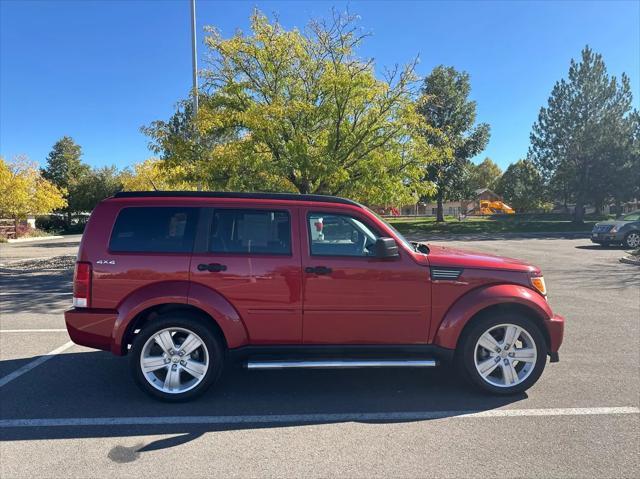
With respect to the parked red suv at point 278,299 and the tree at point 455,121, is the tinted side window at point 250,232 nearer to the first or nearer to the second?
the parked red suv at point 278,299

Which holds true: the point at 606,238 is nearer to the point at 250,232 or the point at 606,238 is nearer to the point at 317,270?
the point at 317,270

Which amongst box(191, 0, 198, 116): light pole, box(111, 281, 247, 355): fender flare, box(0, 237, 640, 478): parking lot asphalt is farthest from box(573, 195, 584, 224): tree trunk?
box(111, 281, 247, 355): fender flare

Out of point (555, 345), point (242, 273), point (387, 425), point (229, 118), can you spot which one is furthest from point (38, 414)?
point (229, 118)

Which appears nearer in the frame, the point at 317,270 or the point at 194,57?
the point at 317,270

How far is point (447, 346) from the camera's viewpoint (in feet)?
14.2

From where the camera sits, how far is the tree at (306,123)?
1209cm

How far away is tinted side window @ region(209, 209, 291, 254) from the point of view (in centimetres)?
433

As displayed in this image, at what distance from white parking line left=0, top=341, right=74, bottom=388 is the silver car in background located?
857 inches

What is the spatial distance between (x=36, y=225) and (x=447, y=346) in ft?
175

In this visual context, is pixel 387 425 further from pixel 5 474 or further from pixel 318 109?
pixel 318 109

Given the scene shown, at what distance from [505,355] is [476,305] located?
0.60 meters

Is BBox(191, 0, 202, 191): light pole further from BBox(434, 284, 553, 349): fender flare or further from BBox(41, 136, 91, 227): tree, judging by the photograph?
BBox(41, 136, 91, 227): tree

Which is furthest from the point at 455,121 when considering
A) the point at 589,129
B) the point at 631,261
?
the point at 631,261

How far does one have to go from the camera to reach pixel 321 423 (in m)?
3.86
